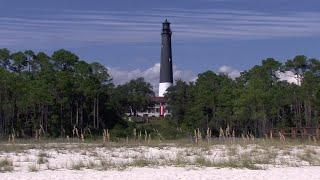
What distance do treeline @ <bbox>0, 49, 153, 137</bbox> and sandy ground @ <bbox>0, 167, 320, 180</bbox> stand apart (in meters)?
51.6

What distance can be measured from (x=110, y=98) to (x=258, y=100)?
2666 cm

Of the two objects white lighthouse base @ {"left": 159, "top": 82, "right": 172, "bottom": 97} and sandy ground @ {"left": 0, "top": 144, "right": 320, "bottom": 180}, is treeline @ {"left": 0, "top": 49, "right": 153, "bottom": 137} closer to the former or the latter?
white lighthouse base @ {"left": 159, "top": 82, "right": 172, "bottom": 97}

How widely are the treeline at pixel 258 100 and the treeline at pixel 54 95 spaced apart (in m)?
12.0

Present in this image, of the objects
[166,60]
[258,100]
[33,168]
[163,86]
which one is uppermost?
[166,60]

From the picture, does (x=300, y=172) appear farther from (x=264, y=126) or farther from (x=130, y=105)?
(x=130, y=105)

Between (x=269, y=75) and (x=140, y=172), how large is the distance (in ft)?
218

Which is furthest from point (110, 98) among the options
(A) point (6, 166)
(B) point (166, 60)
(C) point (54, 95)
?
(A) point (6, 166)

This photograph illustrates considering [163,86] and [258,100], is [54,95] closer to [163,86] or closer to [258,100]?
[258,100]

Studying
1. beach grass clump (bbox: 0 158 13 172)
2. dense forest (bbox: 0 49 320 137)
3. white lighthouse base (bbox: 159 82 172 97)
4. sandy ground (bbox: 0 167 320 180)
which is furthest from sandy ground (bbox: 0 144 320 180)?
white lighthouse base (bbox: 159 82 172 97)

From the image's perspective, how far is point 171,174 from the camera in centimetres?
1695

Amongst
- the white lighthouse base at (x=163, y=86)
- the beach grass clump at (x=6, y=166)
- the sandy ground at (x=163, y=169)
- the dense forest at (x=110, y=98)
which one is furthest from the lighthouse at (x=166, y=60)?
the beach grass clump at (x=6, y=166)

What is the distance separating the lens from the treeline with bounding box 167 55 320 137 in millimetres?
73625

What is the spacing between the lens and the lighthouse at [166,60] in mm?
112125

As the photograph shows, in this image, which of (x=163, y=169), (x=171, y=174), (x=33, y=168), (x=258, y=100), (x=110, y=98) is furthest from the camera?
(x=110, y=98)
